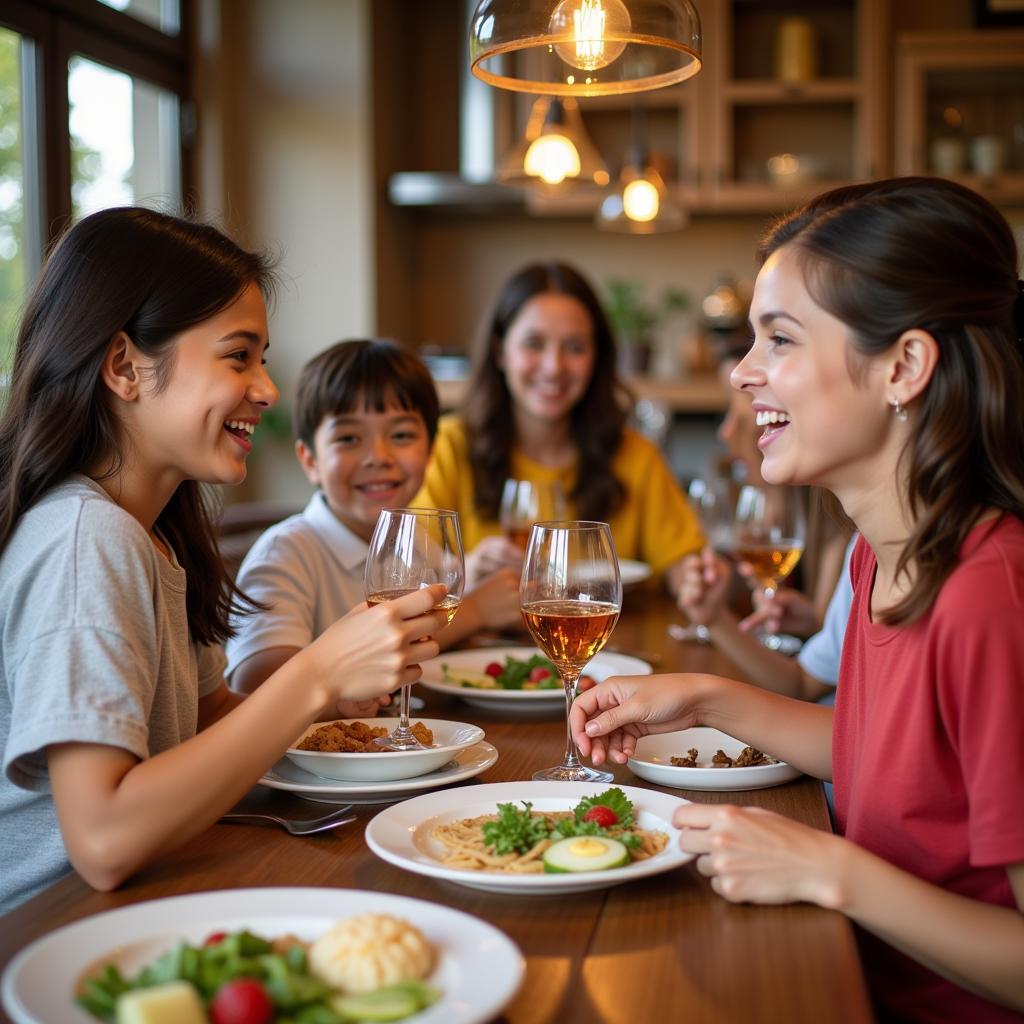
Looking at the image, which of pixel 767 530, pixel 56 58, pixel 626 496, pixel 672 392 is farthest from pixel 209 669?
pixel 672 392

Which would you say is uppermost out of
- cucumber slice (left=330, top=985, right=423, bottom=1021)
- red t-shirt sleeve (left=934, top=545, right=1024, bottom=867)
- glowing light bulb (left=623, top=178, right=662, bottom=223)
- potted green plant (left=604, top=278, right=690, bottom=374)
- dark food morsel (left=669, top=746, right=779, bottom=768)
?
glowing light bulb (left=623, top=178, right=662, bottom=223)

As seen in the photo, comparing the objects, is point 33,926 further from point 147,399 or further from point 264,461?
point 264,461

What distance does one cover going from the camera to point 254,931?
0.91 meters

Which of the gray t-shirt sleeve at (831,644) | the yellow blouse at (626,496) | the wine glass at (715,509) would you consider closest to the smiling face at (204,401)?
the gray t-shirt sleeve at (831,644)

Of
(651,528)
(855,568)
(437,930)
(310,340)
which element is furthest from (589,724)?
(310,340)

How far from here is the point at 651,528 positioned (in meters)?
3.26

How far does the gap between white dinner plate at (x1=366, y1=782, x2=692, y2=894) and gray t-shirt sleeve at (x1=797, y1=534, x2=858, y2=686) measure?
758 millimetres

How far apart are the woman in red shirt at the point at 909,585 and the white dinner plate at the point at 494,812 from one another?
0.26ft

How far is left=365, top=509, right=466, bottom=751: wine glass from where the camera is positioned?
134 centimetres

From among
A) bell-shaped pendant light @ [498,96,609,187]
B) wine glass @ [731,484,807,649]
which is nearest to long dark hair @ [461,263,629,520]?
bell-shaped pendant light @ [498,96,609,187]

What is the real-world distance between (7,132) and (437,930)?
370cm

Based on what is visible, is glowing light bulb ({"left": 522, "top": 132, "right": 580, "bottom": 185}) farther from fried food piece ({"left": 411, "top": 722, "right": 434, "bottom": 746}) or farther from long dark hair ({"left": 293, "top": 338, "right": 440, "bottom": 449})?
fried food piece ({"left": 411, "top": 722, "right": 434, "bottom": 746})

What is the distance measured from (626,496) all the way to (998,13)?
314 centimetres

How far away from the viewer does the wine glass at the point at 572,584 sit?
4.35ft
